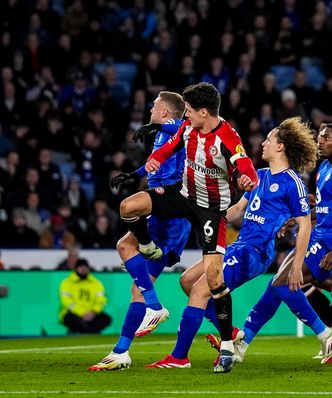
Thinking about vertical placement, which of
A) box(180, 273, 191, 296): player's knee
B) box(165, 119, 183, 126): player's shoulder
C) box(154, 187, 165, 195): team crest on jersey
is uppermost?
box(165, 119, 183, 126): player's shoulder

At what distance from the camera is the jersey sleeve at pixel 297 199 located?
10.3 metres

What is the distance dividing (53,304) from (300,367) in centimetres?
662

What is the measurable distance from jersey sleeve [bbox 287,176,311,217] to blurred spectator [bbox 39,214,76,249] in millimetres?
7615

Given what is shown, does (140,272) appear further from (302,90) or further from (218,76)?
(302,90)

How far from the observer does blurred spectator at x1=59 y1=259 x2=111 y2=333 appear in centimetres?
1666

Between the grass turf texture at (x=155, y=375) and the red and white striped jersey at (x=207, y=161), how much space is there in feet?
4.78

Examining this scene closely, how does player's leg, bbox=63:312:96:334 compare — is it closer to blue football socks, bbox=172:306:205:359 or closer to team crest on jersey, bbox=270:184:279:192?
team crest on jersey, bbox=270:184:279:192

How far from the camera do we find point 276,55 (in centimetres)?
2261

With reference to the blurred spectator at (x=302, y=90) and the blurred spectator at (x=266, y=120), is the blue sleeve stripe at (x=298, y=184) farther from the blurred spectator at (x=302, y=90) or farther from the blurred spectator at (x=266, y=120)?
the blurred spectator at (x=302, y=90)

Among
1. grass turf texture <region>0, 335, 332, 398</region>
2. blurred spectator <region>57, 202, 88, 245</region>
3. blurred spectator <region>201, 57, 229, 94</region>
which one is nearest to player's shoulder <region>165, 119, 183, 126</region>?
grass turf texture <region>0, 335, 332, 398</region>

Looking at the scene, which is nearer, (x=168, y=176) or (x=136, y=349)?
(x=168, y=176)

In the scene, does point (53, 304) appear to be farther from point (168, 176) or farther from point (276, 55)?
point (276, 55)

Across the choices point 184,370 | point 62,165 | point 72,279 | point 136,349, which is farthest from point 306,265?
point 62,165

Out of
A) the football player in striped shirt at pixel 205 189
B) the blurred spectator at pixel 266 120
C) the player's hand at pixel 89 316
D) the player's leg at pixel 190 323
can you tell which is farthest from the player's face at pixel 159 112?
the blurred spectator at pixel 266 120
